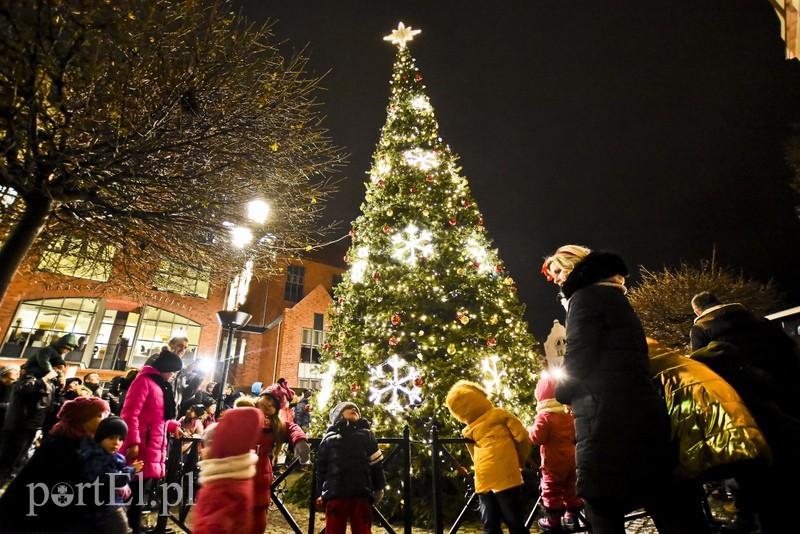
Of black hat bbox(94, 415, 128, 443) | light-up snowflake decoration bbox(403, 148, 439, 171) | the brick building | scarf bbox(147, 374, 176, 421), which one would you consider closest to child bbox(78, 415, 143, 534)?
black hat bbox(94, 415, 128, 443)

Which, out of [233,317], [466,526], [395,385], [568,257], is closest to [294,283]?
[233,317]

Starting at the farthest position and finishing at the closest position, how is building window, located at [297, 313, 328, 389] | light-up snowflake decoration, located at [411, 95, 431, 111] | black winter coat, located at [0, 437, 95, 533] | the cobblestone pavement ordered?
building window, located at [297, 313, 328, 389] < light-up snowflake decoration, located at [411, 95, 431, 111] < the cobblestone pavement < black winter coat, located at [0, 437, 95, 533]

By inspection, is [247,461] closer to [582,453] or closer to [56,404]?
[582,453]

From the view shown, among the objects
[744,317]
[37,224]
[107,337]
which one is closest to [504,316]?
[744,317]

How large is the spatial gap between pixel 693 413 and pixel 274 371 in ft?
89.8

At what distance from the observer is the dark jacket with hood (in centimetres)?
175

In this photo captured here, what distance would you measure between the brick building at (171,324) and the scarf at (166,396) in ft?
45.8

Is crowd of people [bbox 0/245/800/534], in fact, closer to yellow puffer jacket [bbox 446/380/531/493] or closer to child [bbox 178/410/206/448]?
yellow puffer jacket [bbox 446/380/531/493]

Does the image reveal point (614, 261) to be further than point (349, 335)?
No

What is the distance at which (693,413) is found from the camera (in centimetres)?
188

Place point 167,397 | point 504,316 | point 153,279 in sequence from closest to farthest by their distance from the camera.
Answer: point 167,397 < point 504,316 < point 153,279

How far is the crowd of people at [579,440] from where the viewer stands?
5.86 ft

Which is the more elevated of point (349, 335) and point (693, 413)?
point (349, 335)

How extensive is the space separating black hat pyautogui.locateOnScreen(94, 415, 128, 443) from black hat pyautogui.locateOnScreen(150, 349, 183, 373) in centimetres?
136
